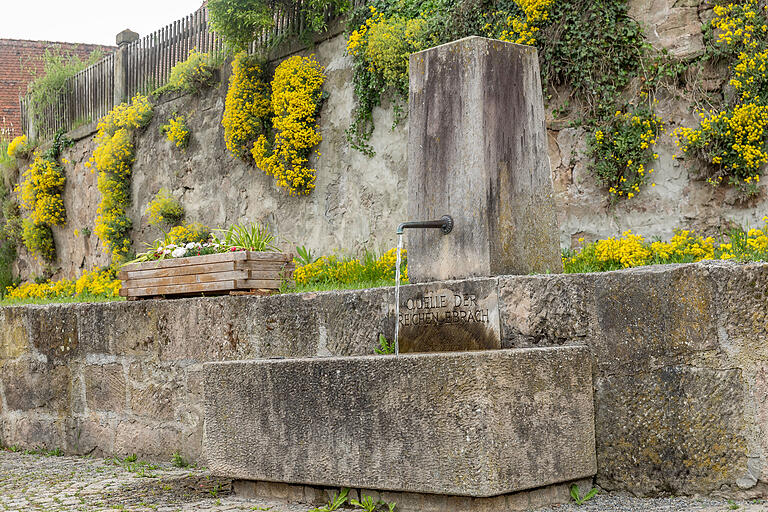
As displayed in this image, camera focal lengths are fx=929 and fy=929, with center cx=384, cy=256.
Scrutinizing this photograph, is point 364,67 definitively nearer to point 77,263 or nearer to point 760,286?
point 760,286

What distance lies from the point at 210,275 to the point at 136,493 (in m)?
1.37

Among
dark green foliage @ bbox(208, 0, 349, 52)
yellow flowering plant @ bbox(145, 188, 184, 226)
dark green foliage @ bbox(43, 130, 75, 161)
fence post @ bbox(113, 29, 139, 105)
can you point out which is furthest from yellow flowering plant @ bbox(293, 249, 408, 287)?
dark green foliage @ bbox(43, 130, 75, 161)

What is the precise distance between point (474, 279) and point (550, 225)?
48 cm

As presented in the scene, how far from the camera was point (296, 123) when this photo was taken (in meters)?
7.84

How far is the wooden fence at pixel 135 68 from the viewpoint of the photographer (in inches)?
329

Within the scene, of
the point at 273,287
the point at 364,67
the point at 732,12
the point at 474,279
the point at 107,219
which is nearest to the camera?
the point at 474,279

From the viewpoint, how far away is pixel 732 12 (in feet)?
18.5

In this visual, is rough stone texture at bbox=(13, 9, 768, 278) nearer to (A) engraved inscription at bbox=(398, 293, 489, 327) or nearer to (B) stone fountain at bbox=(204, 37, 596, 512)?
(B) stone fountain at bbox=(204, 37, 596, 512)

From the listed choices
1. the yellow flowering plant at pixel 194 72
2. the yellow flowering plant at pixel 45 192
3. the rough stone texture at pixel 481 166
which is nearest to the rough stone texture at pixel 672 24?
the rough stone texture at pixel 481 166

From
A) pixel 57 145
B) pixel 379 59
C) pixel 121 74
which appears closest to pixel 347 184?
pixel 379 59

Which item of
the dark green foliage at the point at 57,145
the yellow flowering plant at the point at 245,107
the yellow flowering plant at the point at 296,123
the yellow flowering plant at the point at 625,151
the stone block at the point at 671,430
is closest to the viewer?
the stone block at the point at 671,430

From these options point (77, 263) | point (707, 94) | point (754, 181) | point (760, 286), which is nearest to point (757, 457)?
point (760, 286)

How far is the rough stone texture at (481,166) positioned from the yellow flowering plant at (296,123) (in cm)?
370

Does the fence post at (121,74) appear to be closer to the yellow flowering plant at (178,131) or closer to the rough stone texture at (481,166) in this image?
the yellow flowering plant at (178,131)
